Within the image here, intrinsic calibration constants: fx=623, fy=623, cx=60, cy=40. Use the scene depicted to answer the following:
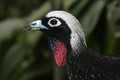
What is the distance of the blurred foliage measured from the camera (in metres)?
5.14

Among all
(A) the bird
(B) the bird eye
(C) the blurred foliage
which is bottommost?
(A) the bird

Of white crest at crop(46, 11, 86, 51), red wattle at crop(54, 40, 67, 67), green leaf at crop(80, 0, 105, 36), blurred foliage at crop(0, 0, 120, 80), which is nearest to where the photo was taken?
white crest at crop(46, 11, 86, 51)

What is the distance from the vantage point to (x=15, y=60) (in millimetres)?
5789

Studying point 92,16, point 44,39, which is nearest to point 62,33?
Result: point 92,16

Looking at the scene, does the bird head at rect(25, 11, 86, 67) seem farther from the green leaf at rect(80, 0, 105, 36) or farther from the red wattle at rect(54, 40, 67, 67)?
the green leaf at rect(80, 0, 105, 36)

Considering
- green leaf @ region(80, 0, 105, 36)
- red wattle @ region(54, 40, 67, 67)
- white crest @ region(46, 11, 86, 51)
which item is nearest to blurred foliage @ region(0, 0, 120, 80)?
green leaf @ region(80, 0, 105, 36)

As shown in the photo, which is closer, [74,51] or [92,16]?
[74,51]

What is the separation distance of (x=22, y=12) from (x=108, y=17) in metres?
2.39

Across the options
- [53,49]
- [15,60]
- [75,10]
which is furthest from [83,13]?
[53,49]

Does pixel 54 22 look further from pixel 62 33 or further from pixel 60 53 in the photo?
pixel 60 53

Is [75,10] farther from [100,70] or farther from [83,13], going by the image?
[100,70]

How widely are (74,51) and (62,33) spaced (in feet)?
0.40

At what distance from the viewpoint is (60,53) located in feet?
11.9

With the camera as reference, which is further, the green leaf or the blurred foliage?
the green leaf
